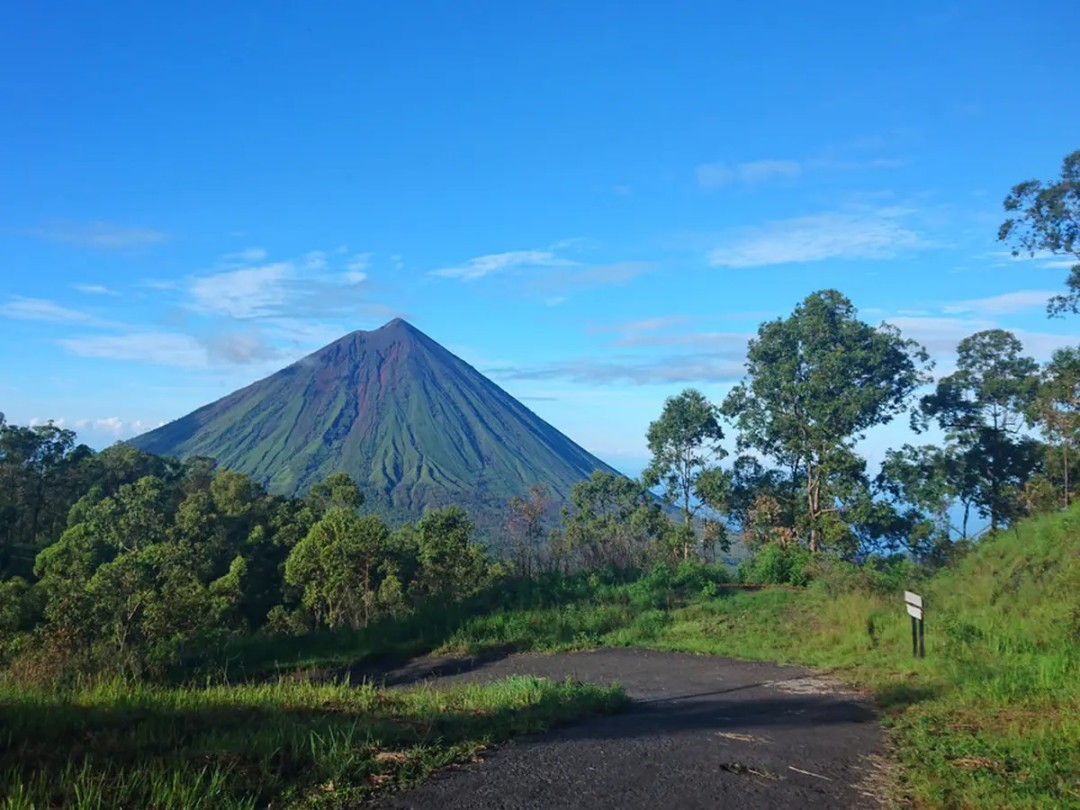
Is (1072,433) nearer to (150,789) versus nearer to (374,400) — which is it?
(150,789)

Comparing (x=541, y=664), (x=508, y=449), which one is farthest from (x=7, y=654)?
(x=508, y=449)

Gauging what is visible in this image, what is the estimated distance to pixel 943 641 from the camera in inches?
376

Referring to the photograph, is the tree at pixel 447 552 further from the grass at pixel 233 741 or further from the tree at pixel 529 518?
the grass at pixel 233 741

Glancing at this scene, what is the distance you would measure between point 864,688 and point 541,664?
4.22 meters

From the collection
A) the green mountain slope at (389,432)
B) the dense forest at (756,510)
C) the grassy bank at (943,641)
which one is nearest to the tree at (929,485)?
the dense forest at (756,510)

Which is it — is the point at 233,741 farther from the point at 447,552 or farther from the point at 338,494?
the point at 338,494

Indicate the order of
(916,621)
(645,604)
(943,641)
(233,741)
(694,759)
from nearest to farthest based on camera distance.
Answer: (233,741), (694,759), (916,621), (943,641), (645,604)

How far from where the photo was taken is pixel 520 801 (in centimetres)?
392

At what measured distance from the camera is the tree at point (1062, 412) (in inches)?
733

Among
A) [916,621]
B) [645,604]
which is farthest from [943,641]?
[645,604]

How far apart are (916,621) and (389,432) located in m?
119

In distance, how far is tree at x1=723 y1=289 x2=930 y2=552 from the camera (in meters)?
21.3

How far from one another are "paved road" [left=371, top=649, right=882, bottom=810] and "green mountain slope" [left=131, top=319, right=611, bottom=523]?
270ft

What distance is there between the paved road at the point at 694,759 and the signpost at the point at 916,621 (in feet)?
4.52
